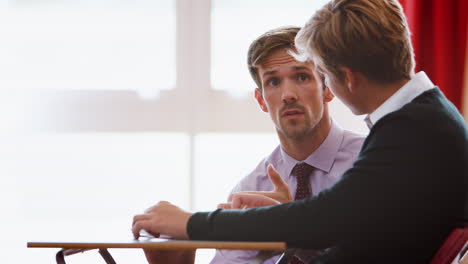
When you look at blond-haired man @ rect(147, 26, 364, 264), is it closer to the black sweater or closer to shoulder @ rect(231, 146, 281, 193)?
shoulder @ rect(231, 146, 281, 193)

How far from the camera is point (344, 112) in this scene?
3.08 m

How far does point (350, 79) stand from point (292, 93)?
56cm

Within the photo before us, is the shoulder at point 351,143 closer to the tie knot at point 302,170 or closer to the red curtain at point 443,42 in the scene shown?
the tie knot at point 302,170

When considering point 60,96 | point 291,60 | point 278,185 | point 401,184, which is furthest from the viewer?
point 60,96

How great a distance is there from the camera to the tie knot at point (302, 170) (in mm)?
1854

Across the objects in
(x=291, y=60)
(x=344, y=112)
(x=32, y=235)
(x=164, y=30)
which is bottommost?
(x=32, y=235)

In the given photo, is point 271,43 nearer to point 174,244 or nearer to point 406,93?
point 406,93

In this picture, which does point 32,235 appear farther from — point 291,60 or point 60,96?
point 291,60

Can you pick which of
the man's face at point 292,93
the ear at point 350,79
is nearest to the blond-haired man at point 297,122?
the man's face at point 292,93

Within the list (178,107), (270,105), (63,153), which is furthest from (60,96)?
(270,105)

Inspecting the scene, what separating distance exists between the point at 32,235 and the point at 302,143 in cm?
186

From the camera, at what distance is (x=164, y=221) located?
1.26 metres

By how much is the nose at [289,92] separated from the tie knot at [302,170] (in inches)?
8.6

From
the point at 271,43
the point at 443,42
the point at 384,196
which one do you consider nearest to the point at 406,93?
the point at 384,196
